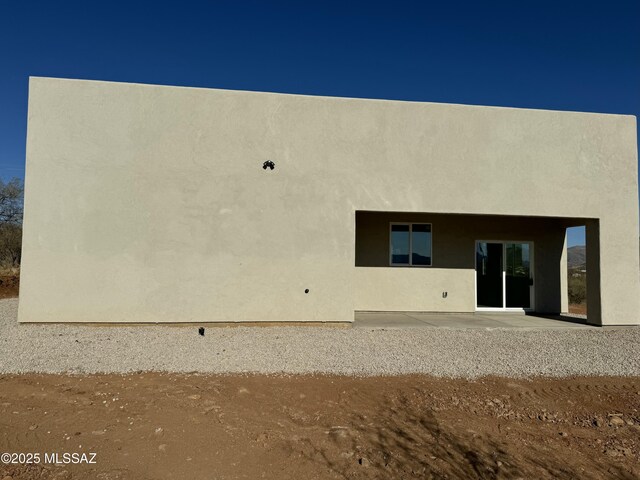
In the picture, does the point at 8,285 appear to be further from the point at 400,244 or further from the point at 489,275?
the point at 489,275

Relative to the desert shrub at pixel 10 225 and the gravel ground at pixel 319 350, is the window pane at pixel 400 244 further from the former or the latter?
the desert shrub at pixel 10 225

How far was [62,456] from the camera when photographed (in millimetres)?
3877

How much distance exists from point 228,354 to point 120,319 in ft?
12.3

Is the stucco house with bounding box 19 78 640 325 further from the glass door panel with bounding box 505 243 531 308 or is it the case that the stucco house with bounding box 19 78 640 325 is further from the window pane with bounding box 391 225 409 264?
the window pane with bounding box 391 225 409 264

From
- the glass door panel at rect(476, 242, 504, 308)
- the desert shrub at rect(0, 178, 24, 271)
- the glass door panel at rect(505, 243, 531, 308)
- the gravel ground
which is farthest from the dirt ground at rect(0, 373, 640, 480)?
the desert shrub at rect(0, 178, 24, 271)

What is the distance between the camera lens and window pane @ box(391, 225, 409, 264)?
1316 centimetres

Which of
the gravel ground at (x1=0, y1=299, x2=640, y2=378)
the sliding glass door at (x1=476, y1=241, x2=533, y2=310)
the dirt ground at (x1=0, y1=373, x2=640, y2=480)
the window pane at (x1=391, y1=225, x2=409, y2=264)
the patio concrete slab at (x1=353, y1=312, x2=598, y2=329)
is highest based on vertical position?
the window pane at (x1=391, y1=225, x2=409, y2=264)

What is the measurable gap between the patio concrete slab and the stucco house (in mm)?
891

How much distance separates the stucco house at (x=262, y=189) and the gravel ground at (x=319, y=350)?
0.88 metres

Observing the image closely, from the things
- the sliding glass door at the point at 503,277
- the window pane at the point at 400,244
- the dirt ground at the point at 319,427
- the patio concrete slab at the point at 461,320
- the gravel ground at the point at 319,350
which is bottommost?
the dirt ground at the point at 319,427

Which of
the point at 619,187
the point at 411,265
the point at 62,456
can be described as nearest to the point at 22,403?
Answer: the point at 62,456

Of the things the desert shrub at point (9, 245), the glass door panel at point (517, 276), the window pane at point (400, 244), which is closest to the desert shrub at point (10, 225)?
the desert shrub at point (9, 245)

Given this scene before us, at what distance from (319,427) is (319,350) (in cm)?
339

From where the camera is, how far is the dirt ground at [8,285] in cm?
1821
